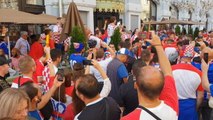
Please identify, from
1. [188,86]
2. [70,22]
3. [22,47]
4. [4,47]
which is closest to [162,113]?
[188,86]

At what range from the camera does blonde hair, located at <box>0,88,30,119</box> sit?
2150 mm

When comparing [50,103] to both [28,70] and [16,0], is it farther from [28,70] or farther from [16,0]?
[16,0]

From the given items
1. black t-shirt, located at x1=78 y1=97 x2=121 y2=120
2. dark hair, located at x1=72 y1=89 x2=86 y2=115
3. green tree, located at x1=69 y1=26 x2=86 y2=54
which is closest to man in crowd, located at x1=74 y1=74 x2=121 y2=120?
black t-shirt, located at x1=78 y1=97 x2=121 y2=120

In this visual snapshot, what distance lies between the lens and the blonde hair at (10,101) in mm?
2150

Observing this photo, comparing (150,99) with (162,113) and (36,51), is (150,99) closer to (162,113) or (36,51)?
(162,113)

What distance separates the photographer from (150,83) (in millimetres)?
2217

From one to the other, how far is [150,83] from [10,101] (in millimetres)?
1103

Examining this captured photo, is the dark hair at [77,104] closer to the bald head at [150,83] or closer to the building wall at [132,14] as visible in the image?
the bald head at [150,83]

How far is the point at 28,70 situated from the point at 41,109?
757 mm

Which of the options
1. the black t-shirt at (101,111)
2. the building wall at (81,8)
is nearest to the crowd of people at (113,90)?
the black t-shirt at (101,111)

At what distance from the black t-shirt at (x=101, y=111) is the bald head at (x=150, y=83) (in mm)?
751

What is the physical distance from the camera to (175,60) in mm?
6066

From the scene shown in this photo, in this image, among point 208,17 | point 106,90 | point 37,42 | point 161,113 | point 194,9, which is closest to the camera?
point 161,113

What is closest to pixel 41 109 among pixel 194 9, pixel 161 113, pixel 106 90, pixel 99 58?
→ pixel 106 90
